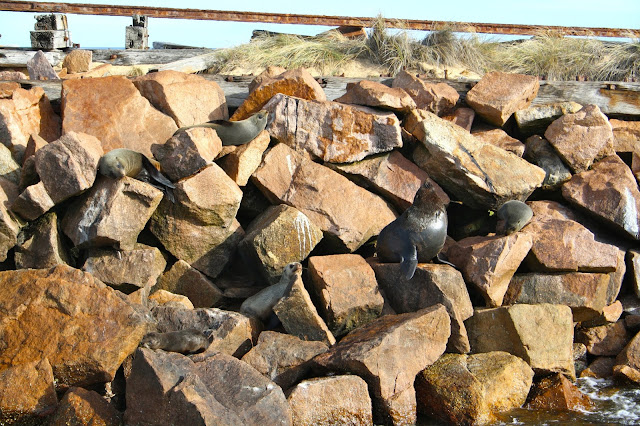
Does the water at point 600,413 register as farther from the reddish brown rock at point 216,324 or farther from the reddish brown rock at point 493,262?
the reddish brown rock at point 216,324

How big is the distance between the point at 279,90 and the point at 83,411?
4.44 meters

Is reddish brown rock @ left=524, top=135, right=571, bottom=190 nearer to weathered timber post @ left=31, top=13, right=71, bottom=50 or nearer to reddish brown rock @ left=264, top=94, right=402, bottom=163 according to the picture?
reddish brown rock @ left=264, top=94, right=402, bottom=163

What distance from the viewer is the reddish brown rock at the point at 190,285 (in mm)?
6516

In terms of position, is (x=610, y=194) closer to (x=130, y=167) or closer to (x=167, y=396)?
(x=130, y=167)

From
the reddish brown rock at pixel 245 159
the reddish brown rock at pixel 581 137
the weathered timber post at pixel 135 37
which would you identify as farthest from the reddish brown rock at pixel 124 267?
the weathered timber post at pixel 135 37

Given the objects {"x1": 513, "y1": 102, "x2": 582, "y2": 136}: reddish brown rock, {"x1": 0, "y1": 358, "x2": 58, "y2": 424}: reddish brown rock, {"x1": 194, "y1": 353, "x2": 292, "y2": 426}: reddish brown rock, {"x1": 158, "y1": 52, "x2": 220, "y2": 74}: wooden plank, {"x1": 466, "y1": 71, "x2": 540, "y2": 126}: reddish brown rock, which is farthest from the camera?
{"x1": 158, "y1": 52, "x2": 220, "y2": 74}: wooden plank

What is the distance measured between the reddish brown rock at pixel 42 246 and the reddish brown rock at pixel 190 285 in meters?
1.00

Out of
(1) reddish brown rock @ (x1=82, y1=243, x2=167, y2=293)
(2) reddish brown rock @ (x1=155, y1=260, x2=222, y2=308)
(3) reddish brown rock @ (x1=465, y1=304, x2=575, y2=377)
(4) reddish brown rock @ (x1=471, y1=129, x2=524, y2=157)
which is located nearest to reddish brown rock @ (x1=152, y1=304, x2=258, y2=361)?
(1) reddish brown rock @ (x1=82, y1=243, x2=167, y2=293)

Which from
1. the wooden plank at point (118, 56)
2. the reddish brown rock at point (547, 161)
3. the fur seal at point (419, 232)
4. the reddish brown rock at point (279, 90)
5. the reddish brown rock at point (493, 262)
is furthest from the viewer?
the wooden plank at point (118, 56)

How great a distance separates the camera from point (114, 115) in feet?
23.7

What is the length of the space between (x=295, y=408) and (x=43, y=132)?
14.9 feet

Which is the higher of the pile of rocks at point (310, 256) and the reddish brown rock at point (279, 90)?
the reddish brown rock at point (279, 90)

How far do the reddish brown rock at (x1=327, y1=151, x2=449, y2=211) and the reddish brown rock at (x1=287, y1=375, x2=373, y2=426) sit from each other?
283 centimetres

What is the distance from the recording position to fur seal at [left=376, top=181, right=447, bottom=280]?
6559mm
